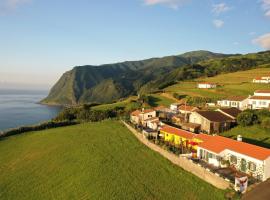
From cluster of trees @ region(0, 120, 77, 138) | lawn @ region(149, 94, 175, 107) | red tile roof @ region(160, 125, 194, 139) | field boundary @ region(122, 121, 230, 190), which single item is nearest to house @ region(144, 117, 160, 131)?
red tile roof @ region(160, 125, 194, 139)

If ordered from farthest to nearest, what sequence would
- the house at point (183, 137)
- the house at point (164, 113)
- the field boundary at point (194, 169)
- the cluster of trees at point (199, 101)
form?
the cluster of trees at point (199, 101), the house at point (164, 113), the house at point (183, 137), the field boundary at point (194, 169)

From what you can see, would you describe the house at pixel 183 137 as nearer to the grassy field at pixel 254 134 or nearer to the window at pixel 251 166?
the grassy field at pixel 254 134

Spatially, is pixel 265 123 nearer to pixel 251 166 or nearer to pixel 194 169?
pixel 251 166

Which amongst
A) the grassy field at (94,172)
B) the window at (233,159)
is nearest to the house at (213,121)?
the grassy field at (94,172)

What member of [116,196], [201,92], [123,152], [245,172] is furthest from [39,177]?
[201,92]

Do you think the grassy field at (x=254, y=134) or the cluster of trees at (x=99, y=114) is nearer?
the grassy field at (x=254, y=134)

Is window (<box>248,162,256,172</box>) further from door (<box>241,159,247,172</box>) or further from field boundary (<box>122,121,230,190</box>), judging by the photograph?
field boundary (<box>122,121,230,190</box>)

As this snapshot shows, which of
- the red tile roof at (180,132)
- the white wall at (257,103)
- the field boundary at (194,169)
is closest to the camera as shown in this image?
the field boundary at (194,169)
